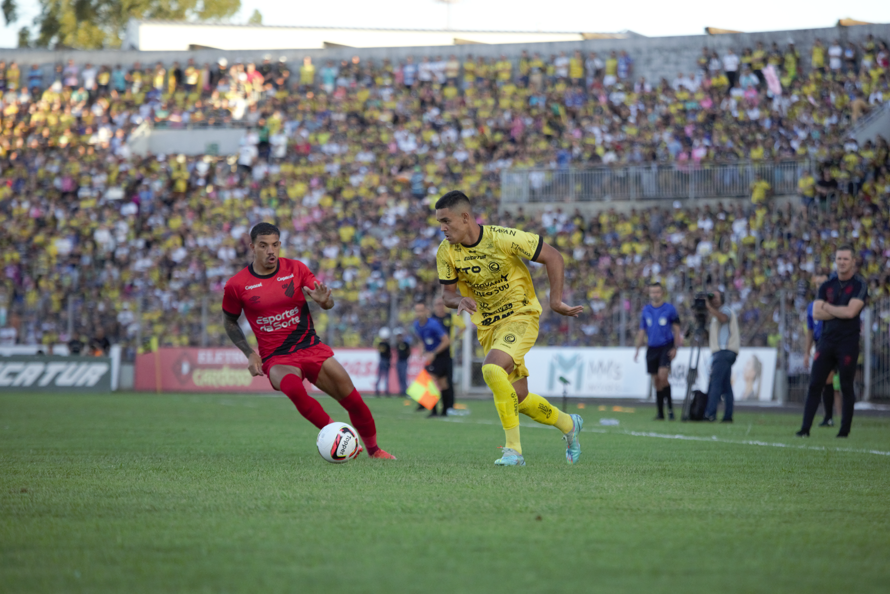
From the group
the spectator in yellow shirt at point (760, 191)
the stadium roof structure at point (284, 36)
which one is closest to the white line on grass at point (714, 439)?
the spectator in yellow shirt at point (760, 191)

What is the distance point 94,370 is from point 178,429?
15708 mm

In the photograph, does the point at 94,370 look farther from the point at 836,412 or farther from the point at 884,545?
the point at 884,545

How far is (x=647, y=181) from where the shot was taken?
30.8 meters

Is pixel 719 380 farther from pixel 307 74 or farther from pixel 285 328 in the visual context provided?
pixel 307 74

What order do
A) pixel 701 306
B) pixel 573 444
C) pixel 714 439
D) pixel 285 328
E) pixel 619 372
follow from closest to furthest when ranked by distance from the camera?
1. pixel 573 444
2. pixel 285 328
3. pixel 714 439
4. pixel 701 306
5. pixel 619 372

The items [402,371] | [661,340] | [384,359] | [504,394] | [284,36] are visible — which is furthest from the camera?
[284,36]

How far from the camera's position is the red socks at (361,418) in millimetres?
8969

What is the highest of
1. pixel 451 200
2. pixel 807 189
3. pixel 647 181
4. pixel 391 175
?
pixel 391 175

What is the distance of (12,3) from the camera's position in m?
65.7

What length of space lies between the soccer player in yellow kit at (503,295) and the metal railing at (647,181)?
893 inches

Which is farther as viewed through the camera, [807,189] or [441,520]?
[807,189]

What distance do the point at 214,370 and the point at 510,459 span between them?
873 inches

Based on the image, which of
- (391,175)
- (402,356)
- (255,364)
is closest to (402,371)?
(402,356)

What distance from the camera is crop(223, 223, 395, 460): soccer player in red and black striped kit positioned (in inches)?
345
